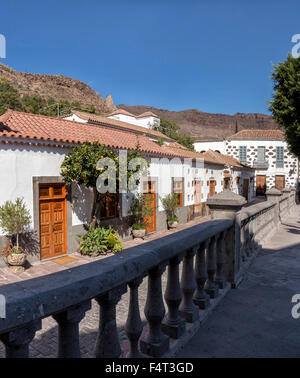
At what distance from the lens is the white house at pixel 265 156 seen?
1226 inches

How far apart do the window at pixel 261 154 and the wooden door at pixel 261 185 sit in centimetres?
198

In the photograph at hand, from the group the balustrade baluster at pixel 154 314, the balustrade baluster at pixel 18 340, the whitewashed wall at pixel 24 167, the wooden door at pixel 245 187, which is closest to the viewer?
the balustrade baluster at pixel 18 340

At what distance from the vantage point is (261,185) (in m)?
33.0

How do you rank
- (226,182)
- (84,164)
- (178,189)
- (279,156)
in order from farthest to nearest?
(279,156), (226,182), (178,189), (84,164)

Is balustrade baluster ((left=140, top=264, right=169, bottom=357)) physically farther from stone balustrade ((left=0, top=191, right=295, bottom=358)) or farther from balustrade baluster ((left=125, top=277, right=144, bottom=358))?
balustrade baluster ((left=125, top=277, right=144, bottom=358))

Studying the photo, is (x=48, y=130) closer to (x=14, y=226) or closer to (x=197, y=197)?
(x=14, y=226)

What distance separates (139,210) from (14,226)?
17.2 feet

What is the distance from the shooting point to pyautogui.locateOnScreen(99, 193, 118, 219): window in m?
10.5

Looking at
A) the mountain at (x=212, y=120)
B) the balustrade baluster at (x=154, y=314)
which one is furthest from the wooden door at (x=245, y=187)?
the mountain at (x=212, y=120)

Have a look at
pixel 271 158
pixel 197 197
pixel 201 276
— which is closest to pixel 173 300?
pixel 201 276

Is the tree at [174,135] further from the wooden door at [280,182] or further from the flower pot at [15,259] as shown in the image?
the flower pot at [15,259]

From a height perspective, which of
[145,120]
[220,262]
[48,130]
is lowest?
[220,262]

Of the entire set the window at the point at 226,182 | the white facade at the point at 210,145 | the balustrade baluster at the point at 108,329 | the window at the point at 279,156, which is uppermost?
the white facade at the point at 210,145

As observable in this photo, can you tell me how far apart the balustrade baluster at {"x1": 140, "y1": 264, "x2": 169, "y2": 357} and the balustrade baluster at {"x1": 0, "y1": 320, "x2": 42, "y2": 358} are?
983 mm
